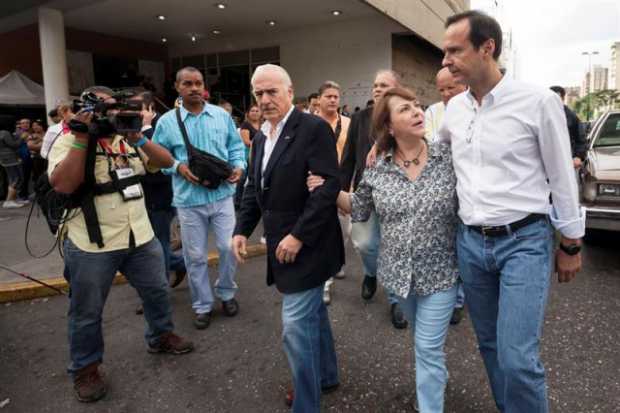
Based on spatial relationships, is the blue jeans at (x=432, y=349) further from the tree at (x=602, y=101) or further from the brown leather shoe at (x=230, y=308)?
the tree at (x=602, y=101)

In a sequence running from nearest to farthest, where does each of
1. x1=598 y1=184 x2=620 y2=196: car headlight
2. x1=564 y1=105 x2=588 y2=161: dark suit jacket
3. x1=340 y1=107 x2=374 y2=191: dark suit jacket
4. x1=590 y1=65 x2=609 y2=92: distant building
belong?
1. x1=340 y1=107 x2=374 y2=191: dark suit jacket
2. x1=598 y1=184 x2=620 y2=196: car headlight
3. x1=564 y1=105 x2=588 y2=161: dark suit jacket
4. x1=590 y1=65 x2=609 y2=92: distant building

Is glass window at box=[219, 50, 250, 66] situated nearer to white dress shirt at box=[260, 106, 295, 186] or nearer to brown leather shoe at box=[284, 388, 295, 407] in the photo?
white dress shirt at box=[260, 106, 295, 186]

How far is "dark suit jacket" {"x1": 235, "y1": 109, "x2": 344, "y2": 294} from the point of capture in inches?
89.6

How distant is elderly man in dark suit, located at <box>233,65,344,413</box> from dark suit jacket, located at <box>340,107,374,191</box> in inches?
50.5

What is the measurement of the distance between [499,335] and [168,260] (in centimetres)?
329

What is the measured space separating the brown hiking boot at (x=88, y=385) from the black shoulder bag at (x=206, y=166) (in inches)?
62.2

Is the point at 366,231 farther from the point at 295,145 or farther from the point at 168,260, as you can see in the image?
the point at 168,260

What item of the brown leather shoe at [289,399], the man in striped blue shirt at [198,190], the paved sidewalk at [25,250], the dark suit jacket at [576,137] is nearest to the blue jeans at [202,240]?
the man in striped blue shirt at [198,190]

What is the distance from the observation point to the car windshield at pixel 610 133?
6154mm

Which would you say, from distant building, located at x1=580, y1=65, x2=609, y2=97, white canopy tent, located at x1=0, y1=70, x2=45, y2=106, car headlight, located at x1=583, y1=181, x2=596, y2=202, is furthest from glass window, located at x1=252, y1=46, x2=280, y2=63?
distant building, located at x1=580, y1=65, x2=609, y2=97

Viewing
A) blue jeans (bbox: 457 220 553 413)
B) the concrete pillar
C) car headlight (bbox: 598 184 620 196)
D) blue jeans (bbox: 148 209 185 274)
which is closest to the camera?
blue jeans (bbox: 457 220 553 413)

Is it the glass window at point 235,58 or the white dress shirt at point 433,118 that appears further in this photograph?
the glass window at point 235,58

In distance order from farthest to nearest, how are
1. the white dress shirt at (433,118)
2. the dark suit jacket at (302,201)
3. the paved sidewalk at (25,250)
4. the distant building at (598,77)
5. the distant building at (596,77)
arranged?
the distant building at (596,77)
the distant building at (598,77)
the paved sidewalk at (25,250)
the white dress shirt at (433,118)
the dark suit jacket at (302,201)

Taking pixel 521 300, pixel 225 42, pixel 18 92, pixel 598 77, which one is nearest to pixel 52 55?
pixel 18 92
